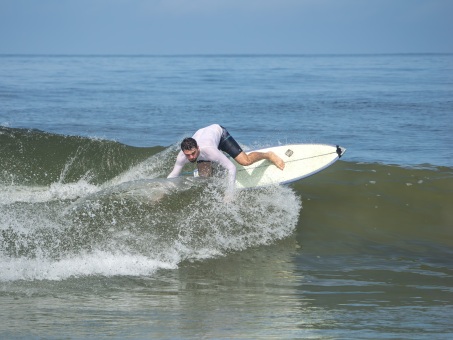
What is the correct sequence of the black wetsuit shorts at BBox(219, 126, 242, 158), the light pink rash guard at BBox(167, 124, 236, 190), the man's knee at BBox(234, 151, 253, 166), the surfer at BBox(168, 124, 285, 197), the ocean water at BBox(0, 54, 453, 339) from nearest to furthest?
the ocean water at BBox(0, 54, 453, 339) < the surfer at BBox(168, 124, 285, 197) < the light pink rash guard at BBox(167, 124, 236, 190) < the black wetsuit shorts at BBox(219, 126, 242, 158) < the man's knee at BBox(234, 151, 253, 166)

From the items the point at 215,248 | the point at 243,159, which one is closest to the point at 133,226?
the point at 215,248

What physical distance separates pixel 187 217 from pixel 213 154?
97cm

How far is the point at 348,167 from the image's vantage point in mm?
14719

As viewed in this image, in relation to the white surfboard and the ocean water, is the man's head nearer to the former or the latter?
the ocean water

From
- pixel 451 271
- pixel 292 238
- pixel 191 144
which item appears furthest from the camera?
pixel 292 238

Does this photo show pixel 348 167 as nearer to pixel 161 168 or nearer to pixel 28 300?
pixel 161 168

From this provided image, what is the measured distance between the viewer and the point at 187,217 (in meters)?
10.3

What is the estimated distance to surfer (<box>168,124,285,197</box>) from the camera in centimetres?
998

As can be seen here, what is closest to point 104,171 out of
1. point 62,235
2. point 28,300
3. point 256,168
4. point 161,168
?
point 161,168

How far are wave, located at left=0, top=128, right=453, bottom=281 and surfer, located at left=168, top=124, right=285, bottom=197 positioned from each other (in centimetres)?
25

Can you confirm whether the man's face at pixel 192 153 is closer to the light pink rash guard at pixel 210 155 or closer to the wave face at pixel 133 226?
the light pink rash guard at pixel 210 155

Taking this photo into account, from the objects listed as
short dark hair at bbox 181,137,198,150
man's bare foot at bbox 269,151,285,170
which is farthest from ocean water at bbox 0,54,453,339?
short dark hair at bbox 181,137,198,150

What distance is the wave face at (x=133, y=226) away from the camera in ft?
28.9

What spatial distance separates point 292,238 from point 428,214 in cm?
276
